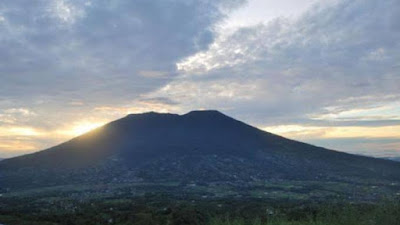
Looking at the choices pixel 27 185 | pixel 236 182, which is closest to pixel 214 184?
pixel 236 182

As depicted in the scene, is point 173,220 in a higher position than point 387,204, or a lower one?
lower

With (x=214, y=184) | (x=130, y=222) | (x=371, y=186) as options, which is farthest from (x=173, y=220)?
(x=371, y=186)

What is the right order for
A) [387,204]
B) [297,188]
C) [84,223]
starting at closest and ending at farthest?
[387,204] → [84,223] → [297,188]

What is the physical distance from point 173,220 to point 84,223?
1328cm

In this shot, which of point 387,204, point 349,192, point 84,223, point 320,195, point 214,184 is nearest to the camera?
point 387,204

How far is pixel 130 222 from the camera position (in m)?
63.6

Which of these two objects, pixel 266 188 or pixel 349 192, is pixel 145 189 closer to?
pixel 266 188

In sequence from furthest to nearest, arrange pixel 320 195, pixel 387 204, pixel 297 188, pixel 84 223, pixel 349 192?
pixel 297 188 → pixel 349 192 → pixel 320 195 → pixel 84 223 → pixel 387 204

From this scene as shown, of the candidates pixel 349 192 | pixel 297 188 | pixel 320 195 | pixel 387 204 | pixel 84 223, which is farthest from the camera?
pixel 297 188

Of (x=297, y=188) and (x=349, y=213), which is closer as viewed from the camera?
(x=349, y=213)

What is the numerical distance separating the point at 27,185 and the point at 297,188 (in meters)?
123

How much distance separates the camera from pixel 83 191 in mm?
164125

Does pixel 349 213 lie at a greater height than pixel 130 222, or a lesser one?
greater

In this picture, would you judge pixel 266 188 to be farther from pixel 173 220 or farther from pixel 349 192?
pixel 173 220
